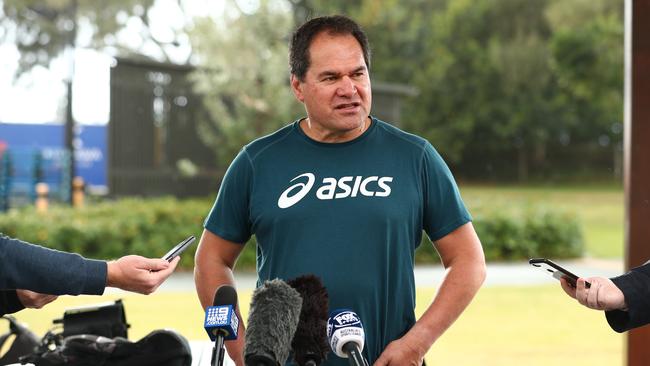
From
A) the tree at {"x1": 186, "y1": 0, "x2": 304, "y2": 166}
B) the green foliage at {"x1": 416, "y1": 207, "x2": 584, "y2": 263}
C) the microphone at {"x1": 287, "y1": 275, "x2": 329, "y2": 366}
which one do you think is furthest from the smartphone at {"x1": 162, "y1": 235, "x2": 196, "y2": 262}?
the tree at {"x1": 186, "y1": 0, "x2": 304, "y2": 166}

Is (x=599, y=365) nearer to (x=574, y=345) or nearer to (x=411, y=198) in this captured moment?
(x=574, y=345)

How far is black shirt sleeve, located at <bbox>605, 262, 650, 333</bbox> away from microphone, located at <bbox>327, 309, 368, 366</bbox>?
617 mm

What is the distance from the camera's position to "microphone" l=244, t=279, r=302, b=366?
153 centimetres

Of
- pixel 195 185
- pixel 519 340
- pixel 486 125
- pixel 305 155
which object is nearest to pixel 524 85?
pixel 486 125

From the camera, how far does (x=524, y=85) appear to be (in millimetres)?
25844

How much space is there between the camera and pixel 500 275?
32.5ft

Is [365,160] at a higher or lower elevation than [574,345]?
higher

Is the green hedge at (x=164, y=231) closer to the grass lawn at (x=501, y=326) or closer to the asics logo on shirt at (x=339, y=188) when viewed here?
the grass lawn at (x=501, y=326)

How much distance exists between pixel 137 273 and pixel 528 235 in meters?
9.95

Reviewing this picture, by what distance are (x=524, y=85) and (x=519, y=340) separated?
19.7m

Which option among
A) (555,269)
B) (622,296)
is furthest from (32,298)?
(622,296)

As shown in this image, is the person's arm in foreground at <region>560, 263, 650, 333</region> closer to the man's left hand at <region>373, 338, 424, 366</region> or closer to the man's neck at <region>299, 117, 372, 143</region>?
the man's left hand at <region>373, 338, 424, 366</region>

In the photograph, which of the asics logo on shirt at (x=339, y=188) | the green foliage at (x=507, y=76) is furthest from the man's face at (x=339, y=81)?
the green foliage at (x=507, y=76)

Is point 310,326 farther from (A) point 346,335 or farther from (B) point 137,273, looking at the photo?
(B) point 137,273
